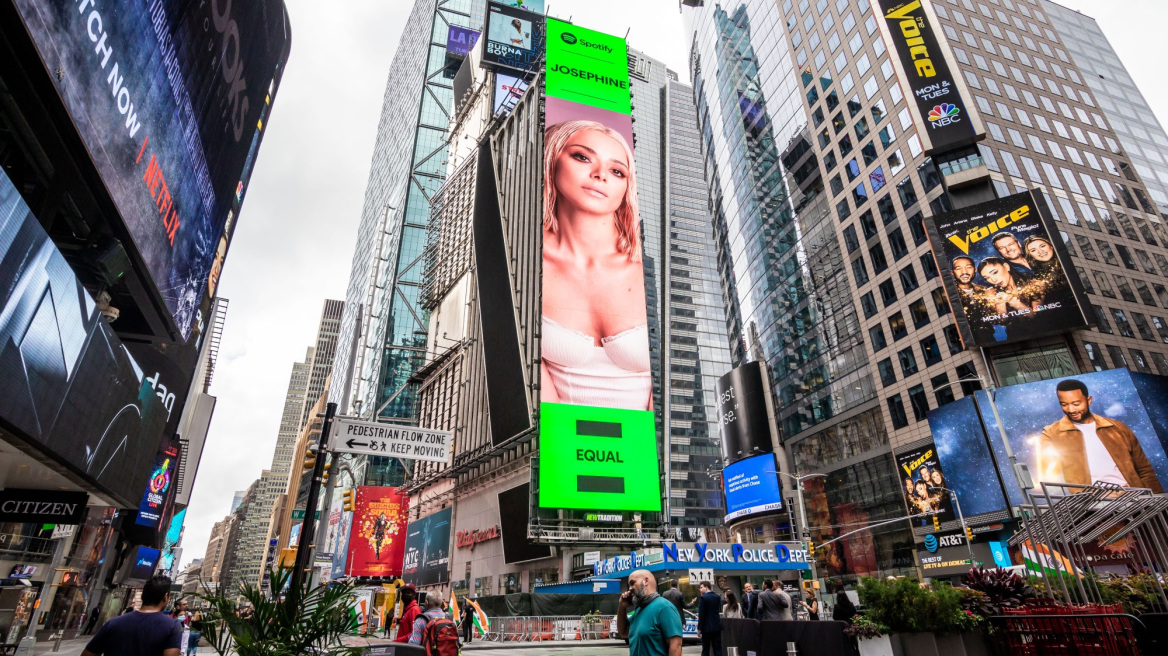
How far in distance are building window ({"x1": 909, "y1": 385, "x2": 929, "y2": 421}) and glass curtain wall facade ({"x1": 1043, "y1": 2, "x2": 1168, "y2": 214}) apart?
3455cm

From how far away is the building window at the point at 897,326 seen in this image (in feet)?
177

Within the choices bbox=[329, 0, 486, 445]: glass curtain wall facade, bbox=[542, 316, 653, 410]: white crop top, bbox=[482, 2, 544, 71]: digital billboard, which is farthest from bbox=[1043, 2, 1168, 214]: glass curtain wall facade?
bbox=[329, 0, 486, 445]: glass curtain wall facade

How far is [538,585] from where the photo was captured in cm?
4284

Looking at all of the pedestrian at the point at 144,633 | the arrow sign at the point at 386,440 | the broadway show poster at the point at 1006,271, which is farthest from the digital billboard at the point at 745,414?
the pedestrian at the point at 144,633

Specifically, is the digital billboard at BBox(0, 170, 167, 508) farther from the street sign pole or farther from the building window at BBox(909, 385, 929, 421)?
the building window at BBox(909, 385, 929, 421)

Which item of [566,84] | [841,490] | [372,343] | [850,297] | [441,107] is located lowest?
[841,490]

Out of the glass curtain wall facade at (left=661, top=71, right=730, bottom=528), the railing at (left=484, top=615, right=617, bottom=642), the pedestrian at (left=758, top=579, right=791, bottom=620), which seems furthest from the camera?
the glass curtain wall facade at (left=661, top=71, right=730, bottom=528)

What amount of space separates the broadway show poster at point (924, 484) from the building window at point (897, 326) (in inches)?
401

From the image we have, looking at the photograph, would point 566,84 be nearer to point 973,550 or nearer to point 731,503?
point 731,503

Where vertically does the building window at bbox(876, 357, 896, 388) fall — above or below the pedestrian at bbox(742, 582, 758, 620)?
above

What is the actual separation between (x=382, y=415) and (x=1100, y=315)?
76136mm

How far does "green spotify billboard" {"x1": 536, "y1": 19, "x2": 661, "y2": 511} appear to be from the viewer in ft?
152

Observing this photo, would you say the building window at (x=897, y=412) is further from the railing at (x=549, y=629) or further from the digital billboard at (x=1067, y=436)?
the railing at (x=549, y=629)

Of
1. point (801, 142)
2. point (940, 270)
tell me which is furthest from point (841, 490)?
point (801, 142)
